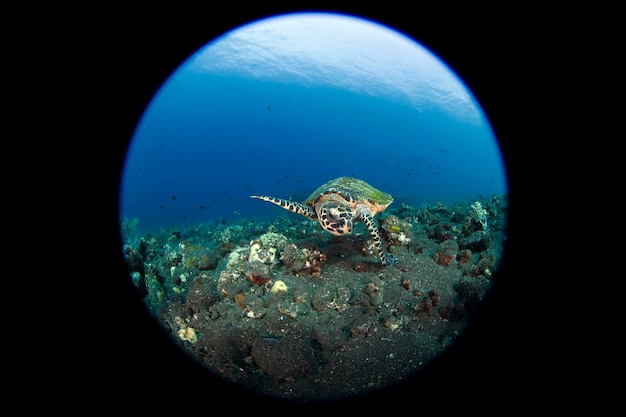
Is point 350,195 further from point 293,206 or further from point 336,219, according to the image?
point 293,206

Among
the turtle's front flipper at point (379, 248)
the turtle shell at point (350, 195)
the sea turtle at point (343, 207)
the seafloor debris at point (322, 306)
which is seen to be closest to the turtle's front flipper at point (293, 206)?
the sea turtle at point (343, 207)

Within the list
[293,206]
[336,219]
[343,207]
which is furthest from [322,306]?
[293,206]

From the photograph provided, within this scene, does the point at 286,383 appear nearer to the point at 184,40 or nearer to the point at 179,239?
the point at 184,40

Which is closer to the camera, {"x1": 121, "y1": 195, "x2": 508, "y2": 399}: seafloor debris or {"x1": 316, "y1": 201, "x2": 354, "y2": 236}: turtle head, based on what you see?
{"x1": 121, "y1": 195, "x2": 508, "y2": 399}: seafloor debris

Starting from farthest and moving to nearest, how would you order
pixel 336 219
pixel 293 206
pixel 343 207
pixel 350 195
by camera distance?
pixel 293 206 → pixel 350 195 → pixel 343 207 → pixel 336 219

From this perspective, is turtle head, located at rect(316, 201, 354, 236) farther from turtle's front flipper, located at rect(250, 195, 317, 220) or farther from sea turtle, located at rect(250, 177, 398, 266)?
turtle's front flipper, located at rect(250, 195, 317, 220)

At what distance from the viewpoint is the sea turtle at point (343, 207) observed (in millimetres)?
6125

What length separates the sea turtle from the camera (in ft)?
20.1

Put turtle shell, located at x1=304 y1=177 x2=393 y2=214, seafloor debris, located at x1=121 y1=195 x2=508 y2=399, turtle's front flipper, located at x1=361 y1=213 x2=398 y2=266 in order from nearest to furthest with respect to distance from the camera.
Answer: seafloor debris, located at x1=121 y1=195 x2=508 y2=399 < turtle's front flipper, located at x1=361 y1=213 x2=398 y2=266 < turtle shell, located at x1=304 y1=177 x2=393 y2=214

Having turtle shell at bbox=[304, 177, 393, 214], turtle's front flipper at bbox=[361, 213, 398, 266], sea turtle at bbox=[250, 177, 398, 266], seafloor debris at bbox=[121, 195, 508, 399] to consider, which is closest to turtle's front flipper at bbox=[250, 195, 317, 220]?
sea turtle at bbox=[250, 177, 398, 266]

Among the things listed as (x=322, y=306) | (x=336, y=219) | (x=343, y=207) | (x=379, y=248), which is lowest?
(x=322, y=306)

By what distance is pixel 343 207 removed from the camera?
257 inches

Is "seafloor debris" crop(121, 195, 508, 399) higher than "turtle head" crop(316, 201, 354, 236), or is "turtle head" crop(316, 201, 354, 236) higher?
"turtle head" crop(316, 201, 354, 236)

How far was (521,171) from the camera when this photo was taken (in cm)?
347
